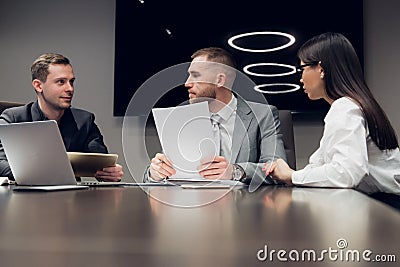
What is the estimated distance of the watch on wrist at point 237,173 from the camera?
55.4 inches

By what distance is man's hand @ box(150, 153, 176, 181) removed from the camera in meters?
1.34

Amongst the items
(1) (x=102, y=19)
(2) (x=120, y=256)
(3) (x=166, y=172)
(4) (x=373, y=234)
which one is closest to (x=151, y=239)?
(2) (x=120, y=256)

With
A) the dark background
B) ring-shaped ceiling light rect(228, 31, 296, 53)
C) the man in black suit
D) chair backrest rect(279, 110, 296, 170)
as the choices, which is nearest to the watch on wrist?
chair backrest rect(279, 110, 296, 170)

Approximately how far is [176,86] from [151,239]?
2.31 m

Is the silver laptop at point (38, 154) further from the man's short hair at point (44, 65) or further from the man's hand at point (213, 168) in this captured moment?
the man's short hair at point (44, 65)

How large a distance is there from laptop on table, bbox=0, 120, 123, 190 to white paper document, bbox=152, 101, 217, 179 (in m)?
0.24

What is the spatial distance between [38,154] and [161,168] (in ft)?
1.38

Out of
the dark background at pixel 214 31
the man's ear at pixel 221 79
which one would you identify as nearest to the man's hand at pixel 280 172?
the man's ear at pixel 221 79

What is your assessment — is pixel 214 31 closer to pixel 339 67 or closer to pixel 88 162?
pixel 339 67

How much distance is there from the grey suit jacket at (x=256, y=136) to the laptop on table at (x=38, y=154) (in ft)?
2.40

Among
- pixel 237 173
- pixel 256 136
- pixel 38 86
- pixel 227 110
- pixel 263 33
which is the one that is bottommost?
pixel 237 173

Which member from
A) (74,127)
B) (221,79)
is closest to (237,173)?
(221,79)

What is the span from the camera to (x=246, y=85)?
7.86 feet

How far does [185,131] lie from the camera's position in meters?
1.13
